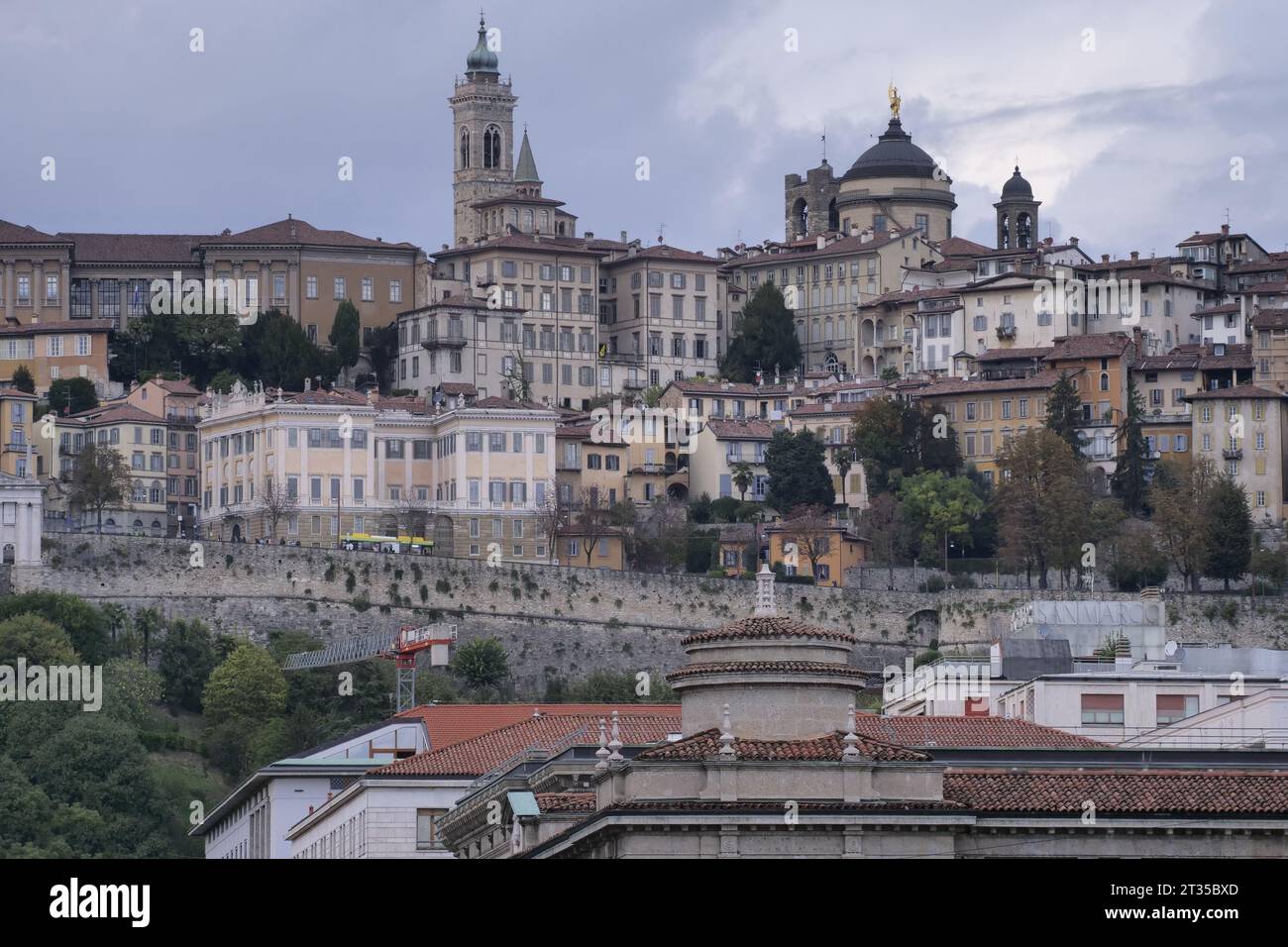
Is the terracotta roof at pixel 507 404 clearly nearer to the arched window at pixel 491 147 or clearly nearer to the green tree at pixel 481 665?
the green tree at pixel 481 665

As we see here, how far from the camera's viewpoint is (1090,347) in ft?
499

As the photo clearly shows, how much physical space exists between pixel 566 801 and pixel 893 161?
140972mm

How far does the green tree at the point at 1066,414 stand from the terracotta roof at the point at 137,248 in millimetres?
37489

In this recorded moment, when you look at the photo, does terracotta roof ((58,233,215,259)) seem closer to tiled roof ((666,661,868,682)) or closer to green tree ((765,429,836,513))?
green tree ((765,429,836,513))

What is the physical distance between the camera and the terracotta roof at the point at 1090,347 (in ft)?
495

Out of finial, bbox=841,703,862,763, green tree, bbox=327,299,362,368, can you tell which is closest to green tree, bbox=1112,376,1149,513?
green tree, bbox=327,299,362,368

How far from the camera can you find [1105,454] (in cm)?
14825

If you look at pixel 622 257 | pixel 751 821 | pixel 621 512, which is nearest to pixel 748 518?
pixel 621 512

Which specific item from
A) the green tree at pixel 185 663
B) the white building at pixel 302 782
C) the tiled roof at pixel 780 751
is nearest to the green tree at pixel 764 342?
the green tree at pixel 185 663

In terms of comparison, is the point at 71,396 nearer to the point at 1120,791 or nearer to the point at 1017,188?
the point at 1017,188

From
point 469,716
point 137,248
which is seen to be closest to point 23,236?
point 137,248

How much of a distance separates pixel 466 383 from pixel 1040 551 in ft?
100

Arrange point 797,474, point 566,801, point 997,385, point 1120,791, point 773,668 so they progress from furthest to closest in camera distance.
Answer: point 997,385 < point 797,474 < point 566,801 < point 773,668 < point 1120,791
